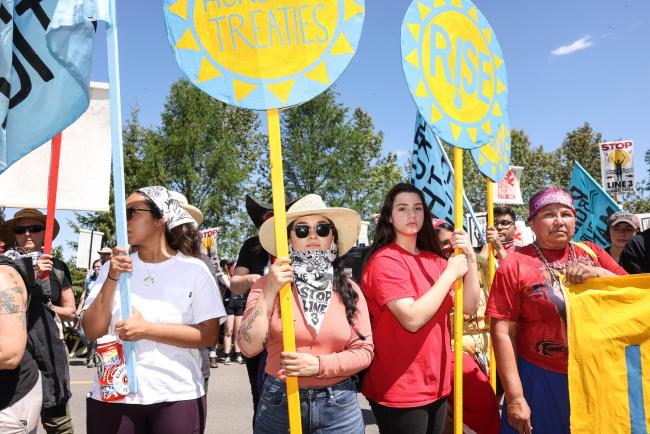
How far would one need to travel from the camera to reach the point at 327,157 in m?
33.6

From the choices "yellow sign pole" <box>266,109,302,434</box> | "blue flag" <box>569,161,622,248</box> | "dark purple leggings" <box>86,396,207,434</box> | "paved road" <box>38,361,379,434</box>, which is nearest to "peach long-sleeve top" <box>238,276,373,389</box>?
"yellow sign pole" <box>266,109,302,434</box>

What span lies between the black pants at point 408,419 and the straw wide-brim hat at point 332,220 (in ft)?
2.67

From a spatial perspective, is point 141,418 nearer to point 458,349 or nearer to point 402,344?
point 402,344

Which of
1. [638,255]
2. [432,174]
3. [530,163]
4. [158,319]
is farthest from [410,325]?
[530,163]

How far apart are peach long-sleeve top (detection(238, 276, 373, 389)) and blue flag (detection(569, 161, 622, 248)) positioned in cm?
587

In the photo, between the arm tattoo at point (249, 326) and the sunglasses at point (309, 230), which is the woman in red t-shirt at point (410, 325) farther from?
the arm tattoo at point (249, 326)

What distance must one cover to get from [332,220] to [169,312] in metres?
0.92

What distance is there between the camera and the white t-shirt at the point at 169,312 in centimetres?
247

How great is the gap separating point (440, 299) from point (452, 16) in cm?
171

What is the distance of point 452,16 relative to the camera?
3191 millimetres

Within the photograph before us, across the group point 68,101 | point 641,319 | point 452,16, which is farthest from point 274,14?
point 641,319

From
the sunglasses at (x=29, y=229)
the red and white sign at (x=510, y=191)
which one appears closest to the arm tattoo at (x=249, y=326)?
the sunglasses at (x=29, y=229)

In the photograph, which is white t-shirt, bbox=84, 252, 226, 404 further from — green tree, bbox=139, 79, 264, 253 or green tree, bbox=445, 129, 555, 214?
green tree, bbox=445, 129, 555, 214

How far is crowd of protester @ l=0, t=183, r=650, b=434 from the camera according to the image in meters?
2.38
